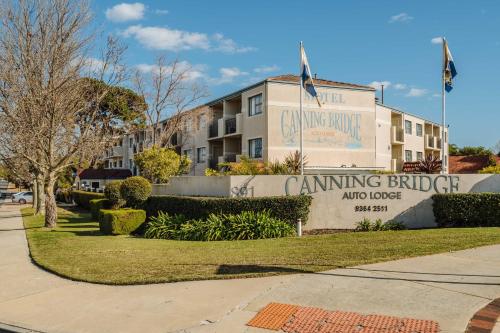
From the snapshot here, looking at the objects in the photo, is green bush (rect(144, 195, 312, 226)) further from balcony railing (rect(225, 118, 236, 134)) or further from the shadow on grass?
balcony railing (rect(225, 118, 236, 134))

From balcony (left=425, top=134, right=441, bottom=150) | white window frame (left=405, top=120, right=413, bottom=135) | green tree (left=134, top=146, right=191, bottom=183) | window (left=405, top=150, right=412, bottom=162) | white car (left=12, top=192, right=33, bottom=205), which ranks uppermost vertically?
white window frame (left=405, top=120, right=413, bottom=135)

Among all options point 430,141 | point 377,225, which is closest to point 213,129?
point 430,141

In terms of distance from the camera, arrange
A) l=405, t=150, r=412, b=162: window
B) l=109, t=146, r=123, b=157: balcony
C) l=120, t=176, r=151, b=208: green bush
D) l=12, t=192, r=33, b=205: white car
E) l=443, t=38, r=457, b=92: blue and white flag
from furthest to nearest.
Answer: l=109, t=146, r=123, b=157: balcony → l=12, t=192, r=33, b=205: white car → l=405, t=150, r=412, b=162: window → l=120, t=176, r=151, b=208: green bush → l=443, t=38, r=457, b=92: blue and white flag

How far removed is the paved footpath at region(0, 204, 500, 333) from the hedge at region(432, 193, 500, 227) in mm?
7254

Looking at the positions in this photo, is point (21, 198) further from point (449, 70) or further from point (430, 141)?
point (449, 70)

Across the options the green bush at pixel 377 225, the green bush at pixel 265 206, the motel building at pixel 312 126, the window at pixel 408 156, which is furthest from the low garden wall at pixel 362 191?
the window at pixel 408 156

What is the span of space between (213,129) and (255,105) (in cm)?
778

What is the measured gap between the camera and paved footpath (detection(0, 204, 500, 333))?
20.1 ft

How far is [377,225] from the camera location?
16609 mm

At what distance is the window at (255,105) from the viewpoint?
29.9 m

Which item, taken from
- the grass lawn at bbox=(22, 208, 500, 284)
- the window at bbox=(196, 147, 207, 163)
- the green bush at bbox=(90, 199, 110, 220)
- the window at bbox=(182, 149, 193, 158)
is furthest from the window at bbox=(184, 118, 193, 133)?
the grass lawn at bbox=(22, 208, 500, 284)

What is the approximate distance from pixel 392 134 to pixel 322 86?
10.9m

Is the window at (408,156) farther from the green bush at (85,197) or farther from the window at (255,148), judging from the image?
the green bush at (85,197)

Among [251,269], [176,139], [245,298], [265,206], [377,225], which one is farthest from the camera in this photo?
[176,139]
